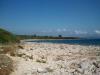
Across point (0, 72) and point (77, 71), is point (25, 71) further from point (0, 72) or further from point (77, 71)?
point (77, 71)

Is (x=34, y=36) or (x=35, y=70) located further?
(x=34, y=36)

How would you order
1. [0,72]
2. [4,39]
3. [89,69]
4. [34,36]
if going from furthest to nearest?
1. [34,36]
2. [4,39]
3. [89,69]
4. [0,72]

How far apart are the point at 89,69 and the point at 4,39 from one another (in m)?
23.8

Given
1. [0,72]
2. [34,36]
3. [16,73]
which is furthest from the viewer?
[34,36]

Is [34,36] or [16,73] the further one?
Result: [34,36]

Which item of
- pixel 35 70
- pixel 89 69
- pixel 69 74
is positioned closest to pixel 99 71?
pixel 89 69

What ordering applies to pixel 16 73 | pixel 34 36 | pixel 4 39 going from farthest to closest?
pixel 34 36 → pixel 4 39 → pixel 16 73

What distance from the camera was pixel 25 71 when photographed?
32.6ft

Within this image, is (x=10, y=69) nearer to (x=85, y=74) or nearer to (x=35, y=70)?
(x=35, y=70)

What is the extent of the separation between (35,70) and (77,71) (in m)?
2.12

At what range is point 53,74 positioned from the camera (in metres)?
9.59

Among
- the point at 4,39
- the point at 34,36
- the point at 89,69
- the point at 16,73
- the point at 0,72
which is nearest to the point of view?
the point at 0,72

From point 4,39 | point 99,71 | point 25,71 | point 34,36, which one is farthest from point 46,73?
point 34,36

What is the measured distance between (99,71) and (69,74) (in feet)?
5.20
